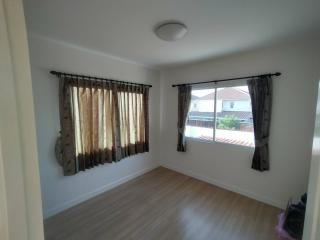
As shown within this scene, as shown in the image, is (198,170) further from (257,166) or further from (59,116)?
(59,116)

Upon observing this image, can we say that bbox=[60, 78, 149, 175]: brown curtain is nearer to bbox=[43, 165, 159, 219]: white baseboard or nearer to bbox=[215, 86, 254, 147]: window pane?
bbox=[43, 165, 159, 219]: white baseboard

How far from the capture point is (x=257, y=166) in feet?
8.05

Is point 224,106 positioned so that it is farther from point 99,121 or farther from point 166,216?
point 99,121

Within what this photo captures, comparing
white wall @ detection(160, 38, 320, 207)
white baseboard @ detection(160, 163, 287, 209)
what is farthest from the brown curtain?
white wall @ detection(160, 38, 320, 207)

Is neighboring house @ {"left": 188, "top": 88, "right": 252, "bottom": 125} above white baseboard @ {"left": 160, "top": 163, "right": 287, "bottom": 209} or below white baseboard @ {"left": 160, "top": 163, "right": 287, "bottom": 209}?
above

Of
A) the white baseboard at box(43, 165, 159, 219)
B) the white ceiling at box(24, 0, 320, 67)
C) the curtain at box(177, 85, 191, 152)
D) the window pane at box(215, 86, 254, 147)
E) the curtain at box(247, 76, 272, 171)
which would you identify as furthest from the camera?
the curtain at box(177, 85, 191, 152)

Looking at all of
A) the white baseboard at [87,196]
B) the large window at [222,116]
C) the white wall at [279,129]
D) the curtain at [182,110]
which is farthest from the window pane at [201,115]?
the white baseboard at [87,196]

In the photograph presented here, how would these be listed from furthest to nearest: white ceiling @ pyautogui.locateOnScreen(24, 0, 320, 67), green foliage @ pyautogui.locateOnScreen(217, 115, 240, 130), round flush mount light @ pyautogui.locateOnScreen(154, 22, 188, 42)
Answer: green foliage @ pyautogui.locateOnScreen(217, 115, 240, 130) → round flush mount light @ pyautogui.locateOnScreen(154, 22, 188, 42) → white ceiling @ pyautogui.locateOnScreen(24, 0, 320, 67)

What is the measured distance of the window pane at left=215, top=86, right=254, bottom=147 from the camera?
103 inches

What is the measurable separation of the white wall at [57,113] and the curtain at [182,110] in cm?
114

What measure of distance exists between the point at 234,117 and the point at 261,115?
17.6 inches

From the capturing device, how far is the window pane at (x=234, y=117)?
261 centimetres

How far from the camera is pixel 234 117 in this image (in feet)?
9.09

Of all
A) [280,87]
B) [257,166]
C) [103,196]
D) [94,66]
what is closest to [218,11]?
[280,87]
